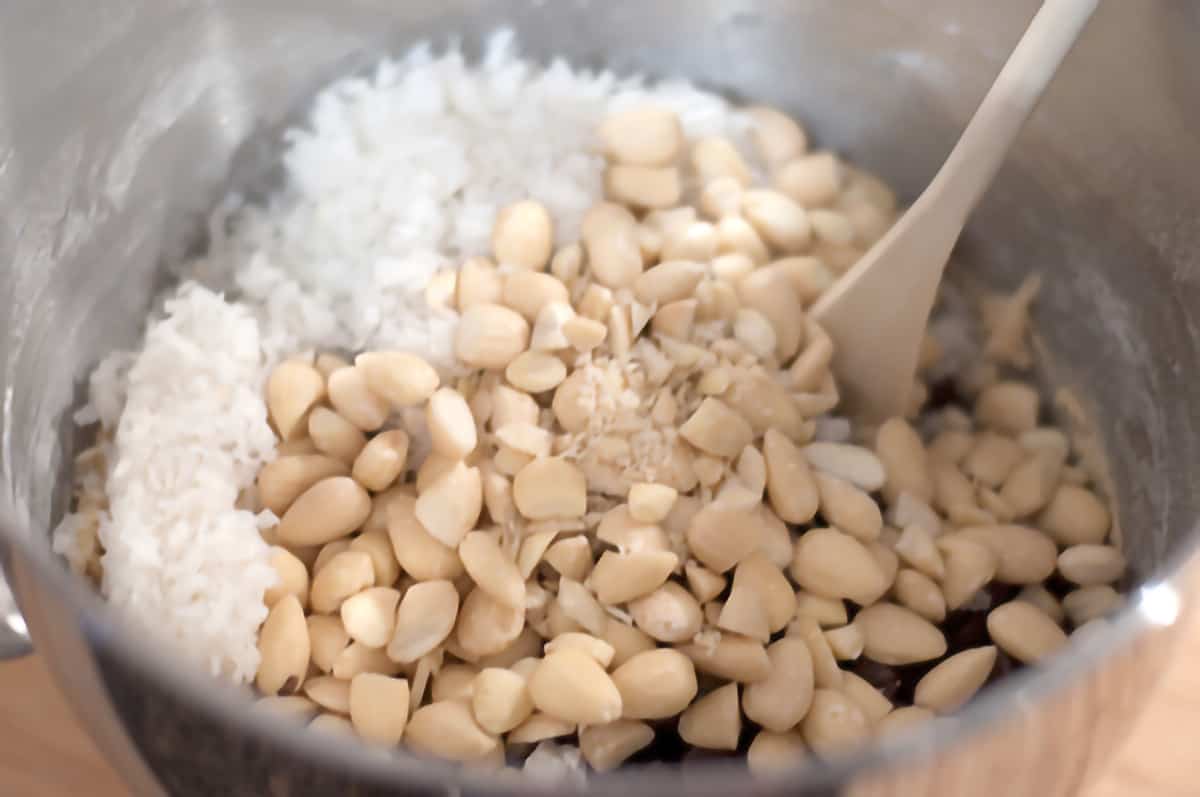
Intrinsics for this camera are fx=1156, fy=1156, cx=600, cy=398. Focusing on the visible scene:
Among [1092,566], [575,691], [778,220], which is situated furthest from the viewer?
[778,220]

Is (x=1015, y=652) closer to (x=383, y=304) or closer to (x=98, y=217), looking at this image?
(x=383, y=304)

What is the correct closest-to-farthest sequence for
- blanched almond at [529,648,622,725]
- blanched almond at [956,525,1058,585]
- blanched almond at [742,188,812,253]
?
blanched almond at [529,648,622,725], blanched almond at [956,525,1058,585], blanched almond at [742,188,812,253]


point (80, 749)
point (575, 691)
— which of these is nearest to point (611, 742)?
point (575, 691)

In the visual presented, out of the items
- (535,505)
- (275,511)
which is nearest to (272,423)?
(275,511)

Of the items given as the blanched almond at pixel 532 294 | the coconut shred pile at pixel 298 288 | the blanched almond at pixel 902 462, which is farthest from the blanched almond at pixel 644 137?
the blanched almond at pixel 902 462

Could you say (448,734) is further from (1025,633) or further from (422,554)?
(1025,633)

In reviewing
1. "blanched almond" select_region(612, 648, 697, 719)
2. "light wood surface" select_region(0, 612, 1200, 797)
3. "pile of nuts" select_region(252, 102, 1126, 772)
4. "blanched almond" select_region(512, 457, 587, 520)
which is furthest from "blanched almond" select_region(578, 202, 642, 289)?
"light wood surface" select_region(0, 612, 1200, 797)

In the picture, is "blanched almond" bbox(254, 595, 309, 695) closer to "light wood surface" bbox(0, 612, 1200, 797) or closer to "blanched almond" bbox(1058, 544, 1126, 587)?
"light wood surface" bbox(0, 612, 1200, 797)
